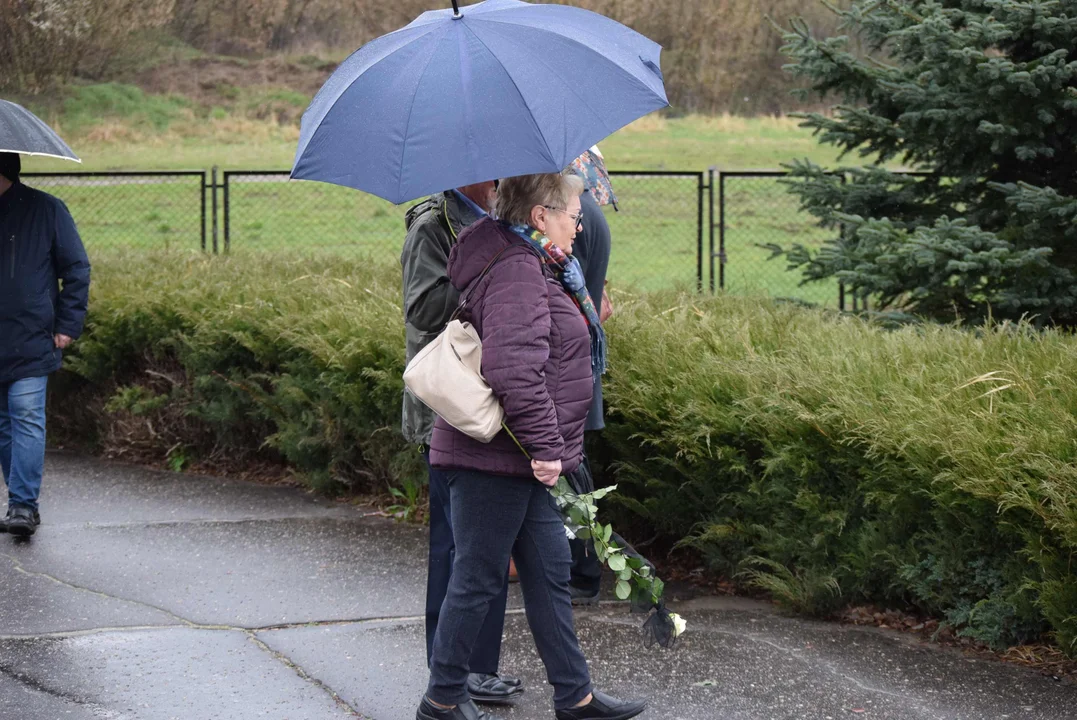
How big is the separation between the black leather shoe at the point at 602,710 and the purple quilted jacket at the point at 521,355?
0.70 metres

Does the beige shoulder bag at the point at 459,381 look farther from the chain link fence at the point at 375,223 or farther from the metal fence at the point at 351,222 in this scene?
the chain link fence at the point at 375,223

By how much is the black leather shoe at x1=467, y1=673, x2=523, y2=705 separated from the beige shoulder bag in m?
0.99

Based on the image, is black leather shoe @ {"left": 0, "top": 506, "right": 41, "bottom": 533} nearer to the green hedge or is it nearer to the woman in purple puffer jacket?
the green hedge

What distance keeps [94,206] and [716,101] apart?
17.4 meters

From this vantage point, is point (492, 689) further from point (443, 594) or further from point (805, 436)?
point (805, 436)

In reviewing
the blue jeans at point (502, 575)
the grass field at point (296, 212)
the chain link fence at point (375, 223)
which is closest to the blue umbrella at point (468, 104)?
the blue jeans at point (502, 575)

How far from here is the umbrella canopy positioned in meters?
5.00

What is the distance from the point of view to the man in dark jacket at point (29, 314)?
→ 5262 mm

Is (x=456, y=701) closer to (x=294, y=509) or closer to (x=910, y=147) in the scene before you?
(x=294, y=509)

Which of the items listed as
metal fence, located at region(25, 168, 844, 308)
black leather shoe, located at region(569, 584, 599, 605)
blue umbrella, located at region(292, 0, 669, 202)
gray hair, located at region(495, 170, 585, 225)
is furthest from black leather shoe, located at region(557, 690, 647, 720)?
metal fence, located at region(25, 168, 844, 308)

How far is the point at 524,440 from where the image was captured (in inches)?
118

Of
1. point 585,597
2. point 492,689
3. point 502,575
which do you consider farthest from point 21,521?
point 502,575

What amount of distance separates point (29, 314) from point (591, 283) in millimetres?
2648

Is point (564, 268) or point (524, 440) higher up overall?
point (564, 268)
